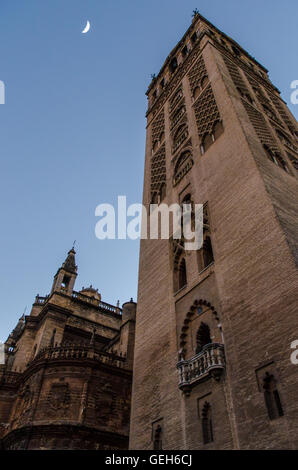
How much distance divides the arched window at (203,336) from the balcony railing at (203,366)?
71 centimetres

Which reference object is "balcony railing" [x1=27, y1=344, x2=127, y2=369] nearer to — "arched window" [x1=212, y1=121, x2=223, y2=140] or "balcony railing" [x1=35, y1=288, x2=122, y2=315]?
"balcony railing" [x1=35, y1=288, x2=122, y2=315]

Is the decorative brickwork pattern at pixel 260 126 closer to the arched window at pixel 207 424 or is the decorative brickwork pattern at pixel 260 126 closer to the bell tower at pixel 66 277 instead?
the arched window at pixel 207 424

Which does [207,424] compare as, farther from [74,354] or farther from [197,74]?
[197,74]

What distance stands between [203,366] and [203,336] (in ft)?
4.08

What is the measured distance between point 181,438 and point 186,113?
1509 centimetres

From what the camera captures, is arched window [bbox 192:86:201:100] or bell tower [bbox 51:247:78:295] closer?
arched window [bbox 192:86:201:100]

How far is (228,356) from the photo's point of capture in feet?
29.8

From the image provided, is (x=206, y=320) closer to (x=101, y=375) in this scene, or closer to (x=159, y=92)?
(x=101, y=375)

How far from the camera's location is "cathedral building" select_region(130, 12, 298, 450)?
311 inches

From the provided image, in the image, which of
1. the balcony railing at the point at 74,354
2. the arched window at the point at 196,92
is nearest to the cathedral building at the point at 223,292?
the arched window at the point at 196,92

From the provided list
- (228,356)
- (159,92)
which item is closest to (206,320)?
(228,356)

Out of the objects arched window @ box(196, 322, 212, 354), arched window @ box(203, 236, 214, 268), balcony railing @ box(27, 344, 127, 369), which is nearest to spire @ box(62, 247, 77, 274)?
balcony railing @ box(27, 344, 127, 369)

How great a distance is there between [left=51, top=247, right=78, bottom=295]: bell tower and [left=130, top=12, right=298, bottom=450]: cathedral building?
7.78 meters
